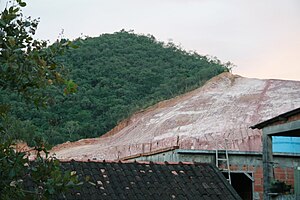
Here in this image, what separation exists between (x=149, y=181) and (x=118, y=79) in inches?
1463

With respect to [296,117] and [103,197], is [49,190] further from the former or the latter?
[296,117]

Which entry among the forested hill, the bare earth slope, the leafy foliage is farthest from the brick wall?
the forested hill

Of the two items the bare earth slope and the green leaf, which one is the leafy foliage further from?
the bare earth slope

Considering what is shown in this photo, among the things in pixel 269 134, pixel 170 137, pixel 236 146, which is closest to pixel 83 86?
pixel 170 137

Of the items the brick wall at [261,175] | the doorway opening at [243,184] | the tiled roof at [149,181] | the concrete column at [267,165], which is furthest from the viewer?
the doorway opening at [243,184]

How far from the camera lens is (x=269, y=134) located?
1223 centimetres

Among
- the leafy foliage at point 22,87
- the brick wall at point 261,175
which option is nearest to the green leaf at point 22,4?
the leafy foliage at point 22,87

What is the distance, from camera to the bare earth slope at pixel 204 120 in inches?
1004

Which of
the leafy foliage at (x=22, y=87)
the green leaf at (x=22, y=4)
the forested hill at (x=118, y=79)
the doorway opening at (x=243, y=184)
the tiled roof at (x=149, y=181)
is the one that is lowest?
A: the doorway opening at (x=243, y=184)

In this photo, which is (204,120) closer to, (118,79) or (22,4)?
(118,79)

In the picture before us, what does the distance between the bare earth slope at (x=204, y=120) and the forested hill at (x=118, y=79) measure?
8.37 feet

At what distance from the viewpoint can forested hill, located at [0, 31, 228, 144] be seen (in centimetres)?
4041

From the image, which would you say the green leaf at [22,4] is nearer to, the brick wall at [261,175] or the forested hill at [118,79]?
the brick wall at [261,175]

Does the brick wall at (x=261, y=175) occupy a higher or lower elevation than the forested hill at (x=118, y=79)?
lower
